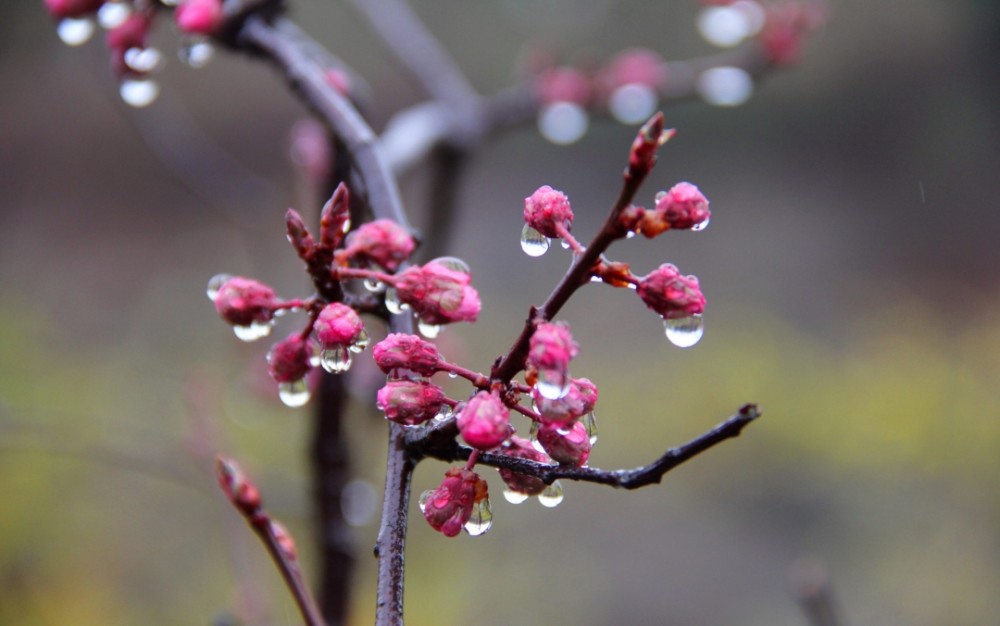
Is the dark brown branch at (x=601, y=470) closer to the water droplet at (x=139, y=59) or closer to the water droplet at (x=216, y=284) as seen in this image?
the water droplet at (x=216, y=284)

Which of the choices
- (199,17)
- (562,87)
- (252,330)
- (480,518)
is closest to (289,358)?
(252,330)

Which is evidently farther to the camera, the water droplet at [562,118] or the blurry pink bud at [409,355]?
the water droplet at [562,118]

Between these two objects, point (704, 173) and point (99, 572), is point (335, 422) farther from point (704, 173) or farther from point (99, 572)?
point (704, 173)

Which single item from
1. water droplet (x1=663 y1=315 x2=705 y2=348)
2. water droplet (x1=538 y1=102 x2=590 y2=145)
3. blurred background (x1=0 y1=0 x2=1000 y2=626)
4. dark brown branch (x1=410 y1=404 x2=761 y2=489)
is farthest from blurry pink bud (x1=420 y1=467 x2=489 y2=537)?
water droplet (x1=538 y1=102 x2=590 y2=145)

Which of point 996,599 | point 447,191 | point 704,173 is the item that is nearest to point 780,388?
point 996,599

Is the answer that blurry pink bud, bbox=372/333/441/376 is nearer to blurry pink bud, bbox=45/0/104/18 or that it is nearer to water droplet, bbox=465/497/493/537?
water droplet, bbox=465/497/493/537

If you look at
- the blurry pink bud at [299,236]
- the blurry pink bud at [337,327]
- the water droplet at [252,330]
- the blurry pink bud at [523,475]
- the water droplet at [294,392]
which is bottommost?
the blurry pink bud at [523,475]

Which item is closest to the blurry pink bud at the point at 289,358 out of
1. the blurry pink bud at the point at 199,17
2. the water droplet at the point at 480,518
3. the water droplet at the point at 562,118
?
the water droplet at the point at 480,518
